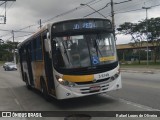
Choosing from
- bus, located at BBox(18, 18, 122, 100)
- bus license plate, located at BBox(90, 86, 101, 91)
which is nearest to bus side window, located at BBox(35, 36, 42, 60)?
bus, located at BBox(18, 18, 122, 100)

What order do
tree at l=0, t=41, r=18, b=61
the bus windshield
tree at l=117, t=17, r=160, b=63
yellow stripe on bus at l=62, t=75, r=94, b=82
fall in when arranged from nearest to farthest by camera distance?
yellow stripe on bus at l=62, t=75, r=94, b=82
the bus windshield
tree at l=117, t=17, r=160, b=63
tree at l=0, t=41, r=18, b=61

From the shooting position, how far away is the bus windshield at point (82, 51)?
11.9 metres

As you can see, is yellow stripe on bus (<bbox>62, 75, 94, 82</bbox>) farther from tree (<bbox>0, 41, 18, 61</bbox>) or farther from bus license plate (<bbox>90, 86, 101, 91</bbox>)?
tree (<bbox>0, 41, 18, 61</bbox>)

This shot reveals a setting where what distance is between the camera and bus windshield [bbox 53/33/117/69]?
39.2 ft

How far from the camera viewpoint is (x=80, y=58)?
11969 mm

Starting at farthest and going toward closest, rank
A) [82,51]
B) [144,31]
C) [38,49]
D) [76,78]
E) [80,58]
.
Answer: [144,31] < [38,49] < [82,51] < [80,58] < [76,78]

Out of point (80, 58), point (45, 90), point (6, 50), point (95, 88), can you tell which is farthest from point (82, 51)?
point (6, 50)

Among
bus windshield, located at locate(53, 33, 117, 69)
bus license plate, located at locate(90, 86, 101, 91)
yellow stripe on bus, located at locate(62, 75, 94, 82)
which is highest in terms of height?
bus windshield, located at locate(53, 33, 117, 69)

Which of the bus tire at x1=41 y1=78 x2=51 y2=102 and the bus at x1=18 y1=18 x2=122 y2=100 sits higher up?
the bus at x1=18 y1=18 x2=122 y2=100

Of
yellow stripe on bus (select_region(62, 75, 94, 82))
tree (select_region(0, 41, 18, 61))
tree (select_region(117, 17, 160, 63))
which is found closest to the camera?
yellow stripe on bus (select_region(62, 75, 94, 82))

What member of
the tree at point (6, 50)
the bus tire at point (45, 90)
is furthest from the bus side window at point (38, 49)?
the tree at point (6, 50)

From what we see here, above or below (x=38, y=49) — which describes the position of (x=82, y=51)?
below

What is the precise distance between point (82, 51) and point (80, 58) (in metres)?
0.27

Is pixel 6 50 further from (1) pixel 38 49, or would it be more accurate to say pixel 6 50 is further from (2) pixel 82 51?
(2) pixel 82 51
